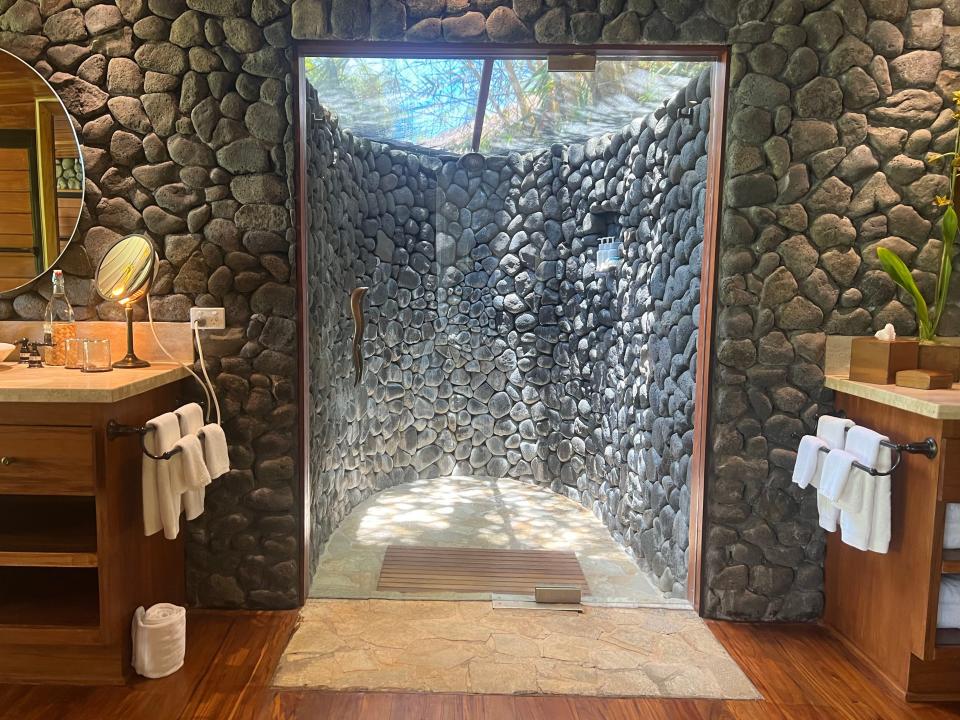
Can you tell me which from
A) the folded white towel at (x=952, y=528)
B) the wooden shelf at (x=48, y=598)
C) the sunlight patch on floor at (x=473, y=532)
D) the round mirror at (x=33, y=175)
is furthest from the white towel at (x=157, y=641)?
the folded white towel at (x=952, y=528)

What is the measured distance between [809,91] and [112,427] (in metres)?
2.63

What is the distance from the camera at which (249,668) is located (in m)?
2.24

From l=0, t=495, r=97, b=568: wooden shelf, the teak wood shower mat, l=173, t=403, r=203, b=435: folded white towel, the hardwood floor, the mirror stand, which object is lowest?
the teak wood shower mat

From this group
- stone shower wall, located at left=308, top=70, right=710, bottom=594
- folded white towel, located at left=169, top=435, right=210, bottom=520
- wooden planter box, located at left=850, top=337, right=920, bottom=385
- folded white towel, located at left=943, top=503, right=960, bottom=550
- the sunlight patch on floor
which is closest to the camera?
folded white towel, located at left=943, top=503, right=960, bottom=550

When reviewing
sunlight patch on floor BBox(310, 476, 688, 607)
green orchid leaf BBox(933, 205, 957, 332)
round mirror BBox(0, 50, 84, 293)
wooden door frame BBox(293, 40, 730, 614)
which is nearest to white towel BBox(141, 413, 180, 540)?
wooden door frame BBox(293, 40, 730, 614)

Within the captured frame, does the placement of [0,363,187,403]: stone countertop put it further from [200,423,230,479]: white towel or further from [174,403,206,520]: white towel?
[200,423,230,479]: white towel

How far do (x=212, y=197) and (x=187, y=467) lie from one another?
1018mm

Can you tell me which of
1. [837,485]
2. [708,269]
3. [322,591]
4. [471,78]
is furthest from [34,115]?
[837,485]

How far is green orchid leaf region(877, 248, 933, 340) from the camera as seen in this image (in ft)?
7.76

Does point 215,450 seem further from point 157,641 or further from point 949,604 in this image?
point 949,604

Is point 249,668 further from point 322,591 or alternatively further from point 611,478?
point 611,478

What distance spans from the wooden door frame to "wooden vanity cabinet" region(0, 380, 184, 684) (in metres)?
0.54

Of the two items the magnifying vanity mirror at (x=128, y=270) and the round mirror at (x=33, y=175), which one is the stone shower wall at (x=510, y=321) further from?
the round mirror at (x=33, y=175)

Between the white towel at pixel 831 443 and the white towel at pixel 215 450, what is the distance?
210 cm
